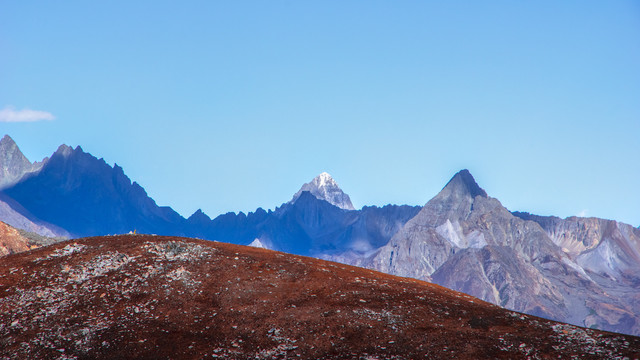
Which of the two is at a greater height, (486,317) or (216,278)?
(216,278)

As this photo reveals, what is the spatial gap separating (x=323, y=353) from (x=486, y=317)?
12235mm

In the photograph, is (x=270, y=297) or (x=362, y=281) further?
(x=362, y=281)

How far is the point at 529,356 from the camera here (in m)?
32.0

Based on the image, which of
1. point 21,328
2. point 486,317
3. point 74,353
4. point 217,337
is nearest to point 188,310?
point 217,337

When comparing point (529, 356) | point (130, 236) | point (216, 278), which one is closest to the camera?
point (529, 356)

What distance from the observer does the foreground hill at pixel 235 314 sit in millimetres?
33156

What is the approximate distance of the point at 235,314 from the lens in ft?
124

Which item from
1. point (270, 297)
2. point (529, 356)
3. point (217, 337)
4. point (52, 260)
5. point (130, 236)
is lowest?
point (529, 356)

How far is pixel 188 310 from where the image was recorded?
38250mm

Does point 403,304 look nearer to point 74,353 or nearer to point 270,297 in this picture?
point 270,297

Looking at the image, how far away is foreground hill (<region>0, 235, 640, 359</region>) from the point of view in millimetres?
33156

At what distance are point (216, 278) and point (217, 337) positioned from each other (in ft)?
29.1

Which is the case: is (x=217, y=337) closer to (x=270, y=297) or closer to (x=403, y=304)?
(x=270, y=297)

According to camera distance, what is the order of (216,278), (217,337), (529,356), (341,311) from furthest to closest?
(216,278) < (341,311) < (217,337) < (529,356)
